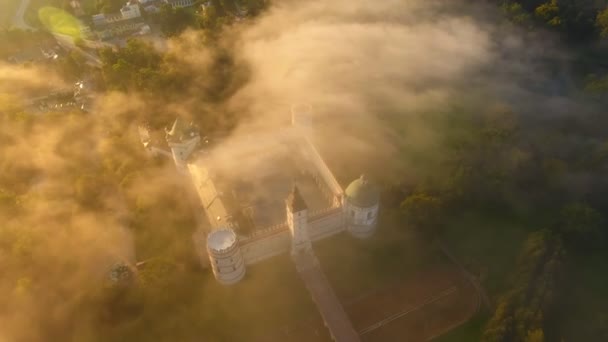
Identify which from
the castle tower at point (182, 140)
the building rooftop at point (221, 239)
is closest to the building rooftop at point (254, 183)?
the castle tower at point (182, 140)

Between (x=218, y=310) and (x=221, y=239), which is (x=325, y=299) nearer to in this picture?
(x=218, y=310)

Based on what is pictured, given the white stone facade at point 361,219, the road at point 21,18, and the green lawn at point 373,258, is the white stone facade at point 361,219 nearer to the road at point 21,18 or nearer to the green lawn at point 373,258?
the green lawn at point 373,258

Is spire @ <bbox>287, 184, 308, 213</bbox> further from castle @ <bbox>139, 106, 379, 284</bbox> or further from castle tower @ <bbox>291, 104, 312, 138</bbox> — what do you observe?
castle tower @ <bbox>291, 104, 312, 138</bbox>

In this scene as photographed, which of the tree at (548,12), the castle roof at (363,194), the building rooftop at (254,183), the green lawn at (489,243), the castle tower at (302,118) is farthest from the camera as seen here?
the tree at (548,12)

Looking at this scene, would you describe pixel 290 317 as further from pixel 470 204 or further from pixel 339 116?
pixel 339 116

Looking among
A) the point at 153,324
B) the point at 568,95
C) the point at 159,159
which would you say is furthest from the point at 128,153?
the point at 568,95

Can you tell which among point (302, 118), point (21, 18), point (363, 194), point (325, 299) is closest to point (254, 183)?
point (302, 118)

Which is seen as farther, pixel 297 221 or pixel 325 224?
pixel 325 224
